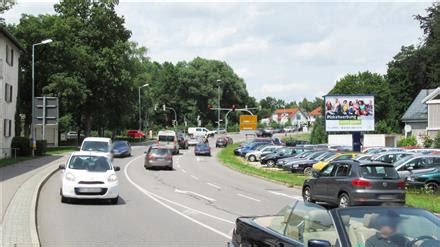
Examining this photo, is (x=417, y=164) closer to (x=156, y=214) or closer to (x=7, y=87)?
(x=156, y=214)

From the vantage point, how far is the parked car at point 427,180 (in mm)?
24438

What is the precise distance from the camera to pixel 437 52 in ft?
261

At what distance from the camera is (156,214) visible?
15.9 meters

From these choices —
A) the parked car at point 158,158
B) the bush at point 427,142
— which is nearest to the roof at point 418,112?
the bush at point 427,142

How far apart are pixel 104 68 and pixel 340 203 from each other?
53.3 m

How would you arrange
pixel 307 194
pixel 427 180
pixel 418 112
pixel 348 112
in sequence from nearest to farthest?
pixel 307 194 → pixel 427 180 → pixel 348 112 → pixel 418 112

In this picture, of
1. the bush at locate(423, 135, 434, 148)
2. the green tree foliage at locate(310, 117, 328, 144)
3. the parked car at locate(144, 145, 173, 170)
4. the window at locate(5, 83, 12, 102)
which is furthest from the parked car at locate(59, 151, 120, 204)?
the green tree foliage at locate(310, 117, 328, 144)

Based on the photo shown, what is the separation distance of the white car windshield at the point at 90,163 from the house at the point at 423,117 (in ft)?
151

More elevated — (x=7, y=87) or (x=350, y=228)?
(x=7, y=87)

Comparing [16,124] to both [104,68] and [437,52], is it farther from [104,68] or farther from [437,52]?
[437,52]

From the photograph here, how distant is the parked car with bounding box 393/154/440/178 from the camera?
2547 cm

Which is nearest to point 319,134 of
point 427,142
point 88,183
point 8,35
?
point 427,142

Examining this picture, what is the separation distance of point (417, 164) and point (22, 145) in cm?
2973

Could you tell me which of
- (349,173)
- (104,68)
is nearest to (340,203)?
(349,173)
